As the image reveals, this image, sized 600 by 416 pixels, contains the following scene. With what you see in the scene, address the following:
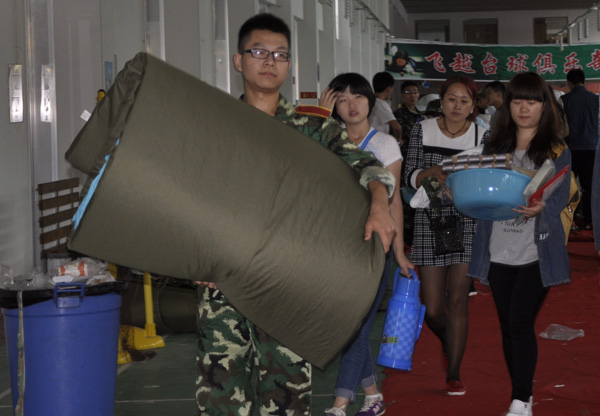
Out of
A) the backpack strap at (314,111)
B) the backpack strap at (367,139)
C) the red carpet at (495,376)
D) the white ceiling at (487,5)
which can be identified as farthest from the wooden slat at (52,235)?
the white ceiling at (487,5)

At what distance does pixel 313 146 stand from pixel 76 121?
5452 mm

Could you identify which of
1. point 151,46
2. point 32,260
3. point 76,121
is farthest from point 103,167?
point 151,46

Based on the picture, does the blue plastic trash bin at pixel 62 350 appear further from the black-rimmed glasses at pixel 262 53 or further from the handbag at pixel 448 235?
the handbag at pixel 448 235

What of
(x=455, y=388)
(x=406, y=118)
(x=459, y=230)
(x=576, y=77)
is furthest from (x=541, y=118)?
(x=576, y=77)

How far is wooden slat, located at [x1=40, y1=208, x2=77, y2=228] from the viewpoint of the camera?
19.7ft

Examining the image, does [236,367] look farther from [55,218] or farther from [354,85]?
[55,218]

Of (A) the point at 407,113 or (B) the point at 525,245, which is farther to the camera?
A: (A) the point at 407,113

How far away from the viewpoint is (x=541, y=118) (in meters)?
3.80

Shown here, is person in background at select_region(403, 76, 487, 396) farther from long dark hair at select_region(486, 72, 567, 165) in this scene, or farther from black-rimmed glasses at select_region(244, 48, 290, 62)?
black-rimmed glasses at select_region(244, 48, 290, 62)

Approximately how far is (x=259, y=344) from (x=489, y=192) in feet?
4.28

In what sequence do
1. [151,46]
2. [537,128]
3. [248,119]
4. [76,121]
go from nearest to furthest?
[248,119] < [537,128] < [76,121] < [151,46]

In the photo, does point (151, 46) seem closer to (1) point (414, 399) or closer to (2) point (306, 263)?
(1) point (414, 399)

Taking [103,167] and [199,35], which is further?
[199,35]

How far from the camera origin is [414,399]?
437 centimetres
